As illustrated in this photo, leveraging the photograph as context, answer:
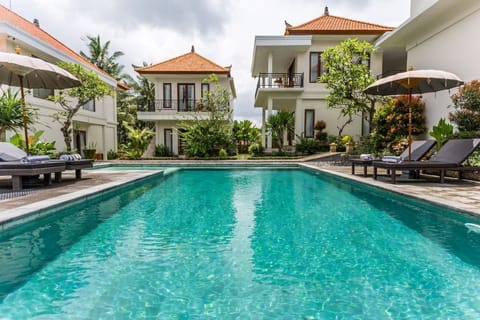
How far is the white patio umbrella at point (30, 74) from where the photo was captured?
21.6 ft

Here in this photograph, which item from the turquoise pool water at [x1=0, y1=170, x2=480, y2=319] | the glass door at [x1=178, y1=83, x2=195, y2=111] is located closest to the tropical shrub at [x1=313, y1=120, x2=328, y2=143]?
the glass door at [x1=178, y1=83, x2=195, y2=111]

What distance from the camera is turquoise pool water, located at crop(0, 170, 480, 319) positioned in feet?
8.00

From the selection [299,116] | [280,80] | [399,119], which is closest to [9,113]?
[280,80]

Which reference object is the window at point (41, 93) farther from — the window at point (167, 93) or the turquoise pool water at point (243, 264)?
the turquoise pool water at point (243, 264)

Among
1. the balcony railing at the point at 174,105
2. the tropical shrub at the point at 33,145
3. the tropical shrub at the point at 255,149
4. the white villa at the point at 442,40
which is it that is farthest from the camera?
the balcony railing at the point at 174,105

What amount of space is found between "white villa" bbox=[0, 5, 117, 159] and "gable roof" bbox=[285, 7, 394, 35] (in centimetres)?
1372

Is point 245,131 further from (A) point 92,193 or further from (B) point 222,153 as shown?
(A) point 92,193

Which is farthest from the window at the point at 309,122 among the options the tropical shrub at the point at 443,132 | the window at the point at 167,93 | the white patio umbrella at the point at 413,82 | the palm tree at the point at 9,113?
the palm tree at the point at 9,113

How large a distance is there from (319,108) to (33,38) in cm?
Answer: 1625

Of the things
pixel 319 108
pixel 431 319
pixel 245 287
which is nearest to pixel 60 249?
pixel 245 287

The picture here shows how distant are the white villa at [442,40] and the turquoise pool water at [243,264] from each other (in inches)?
322

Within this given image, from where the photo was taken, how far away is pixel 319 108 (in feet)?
62.6

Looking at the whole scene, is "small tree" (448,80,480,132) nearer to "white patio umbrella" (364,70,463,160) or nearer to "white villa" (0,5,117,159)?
"white patio umbrella" (364,70,463,160)

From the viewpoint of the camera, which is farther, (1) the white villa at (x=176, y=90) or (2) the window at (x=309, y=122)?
(1) the white villa at (x=176, y=90)
